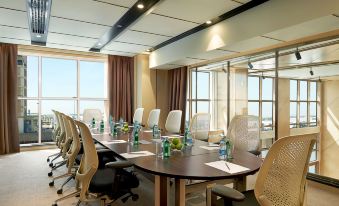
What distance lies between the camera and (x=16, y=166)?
14.9 ft

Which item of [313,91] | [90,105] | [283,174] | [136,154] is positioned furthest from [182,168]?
[90,105]

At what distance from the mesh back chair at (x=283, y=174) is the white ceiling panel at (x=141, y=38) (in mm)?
3840

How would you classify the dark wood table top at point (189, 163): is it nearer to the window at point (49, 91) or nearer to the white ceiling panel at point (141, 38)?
the white ceiling panel at point (141, 38)

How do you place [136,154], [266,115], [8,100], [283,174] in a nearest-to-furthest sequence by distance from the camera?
[283,174] < [136,154] < [266,115] < [8,100]

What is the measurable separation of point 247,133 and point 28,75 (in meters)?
5.79

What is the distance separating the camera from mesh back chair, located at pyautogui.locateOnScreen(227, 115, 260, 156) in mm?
2768

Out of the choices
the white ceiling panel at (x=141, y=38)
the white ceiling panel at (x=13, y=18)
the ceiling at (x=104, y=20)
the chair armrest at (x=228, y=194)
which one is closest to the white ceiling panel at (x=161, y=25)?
the ceiling at (x=104, y=20)

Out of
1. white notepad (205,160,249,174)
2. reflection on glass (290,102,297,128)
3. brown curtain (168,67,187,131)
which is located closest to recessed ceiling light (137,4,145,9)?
white notepad (205,160,249,174)

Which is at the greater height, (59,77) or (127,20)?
(127,20)

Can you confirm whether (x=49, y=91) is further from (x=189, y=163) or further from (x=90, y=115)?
(x=189, y=163)

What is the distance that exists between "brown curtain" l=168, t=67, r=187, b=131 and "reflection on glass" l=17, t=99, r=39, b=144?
→ 366 cm

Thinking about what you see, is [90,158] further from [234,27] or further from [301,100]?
[301,100]

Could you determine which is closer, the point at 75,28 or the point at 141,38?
the point at 75,28

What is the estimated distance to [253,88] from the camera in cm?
528
